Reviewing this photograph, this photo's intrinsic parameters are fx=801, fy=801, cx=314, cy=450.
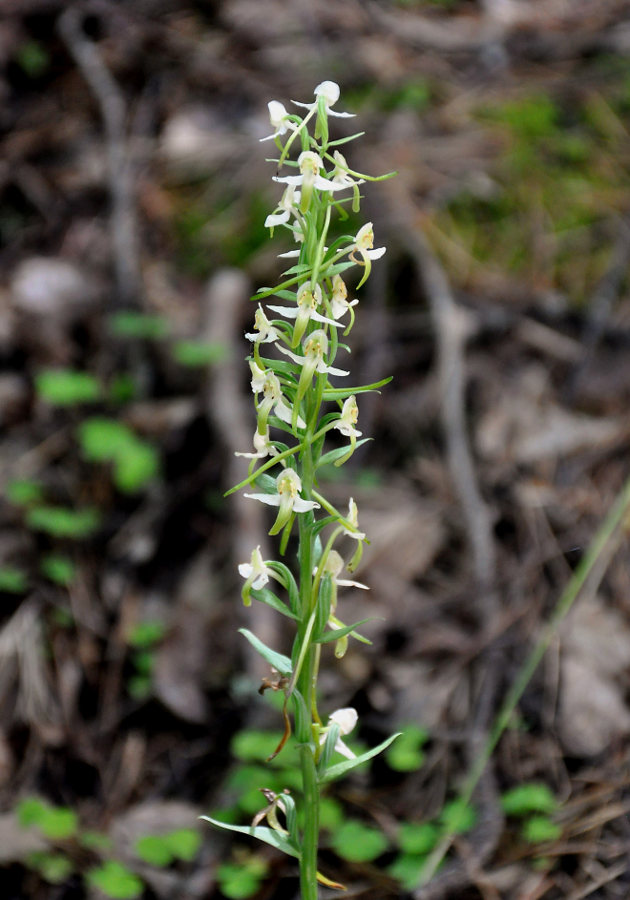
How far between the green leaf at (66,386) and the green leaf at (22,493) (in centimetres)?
38

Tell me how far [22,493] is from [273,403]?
216cm

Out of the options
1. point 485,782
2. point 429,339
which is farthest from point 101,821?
point 429,339

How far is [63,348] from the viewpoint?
12.9 feet

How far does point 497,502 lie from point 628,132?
2.35 meters

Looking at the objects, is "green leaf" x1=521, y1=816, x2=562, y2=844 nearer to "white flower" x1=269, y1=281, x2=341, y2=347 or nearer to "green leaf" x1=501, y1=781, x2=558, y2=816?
"green leaf" x1=501, y1=781, x2=558, y2=816

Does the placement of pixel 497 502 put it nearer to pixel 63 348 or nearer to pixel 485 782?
pixel 485 782

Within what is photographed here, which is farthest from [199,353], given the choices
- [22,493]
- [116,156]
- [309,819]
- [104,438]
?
[309,819]

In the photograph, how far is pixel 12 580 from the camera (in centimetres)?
318

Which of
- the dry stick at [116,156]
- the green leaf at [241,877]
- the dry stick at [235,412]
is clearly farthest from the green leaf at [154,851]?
the dry stick at [116,156]

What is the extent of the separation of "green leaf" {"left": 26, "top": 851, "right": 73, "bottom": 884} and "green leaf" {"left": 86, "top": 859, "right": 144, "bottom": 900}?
0.13m

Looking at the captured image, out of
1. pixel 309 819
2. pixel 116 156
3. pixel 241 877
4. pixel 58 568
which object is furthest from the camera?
pixel 116 156

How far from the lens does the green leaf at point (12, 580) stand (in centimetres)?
316

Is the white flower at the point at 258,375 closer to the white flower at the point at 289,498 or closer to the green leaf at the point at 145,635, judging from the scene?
the white flower at the point at 289,498

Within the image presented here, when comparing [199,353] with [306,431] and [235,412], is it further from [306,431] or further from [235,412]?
[306,431]
